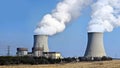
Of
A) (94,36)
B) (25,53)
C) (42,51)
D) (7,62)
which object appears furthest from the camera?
(25,53)

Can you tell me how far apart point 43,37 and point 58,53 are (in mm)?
24703

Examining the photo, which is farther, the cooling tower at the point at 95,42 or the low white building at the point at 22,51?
the low white building at the point at 22,51

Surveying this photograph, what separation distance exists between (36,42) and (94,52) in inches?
421

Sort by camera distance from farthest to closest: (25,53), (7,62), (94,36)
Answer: (25,53) → (7,62) → (94,36)

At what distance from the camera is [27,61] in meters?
58.6

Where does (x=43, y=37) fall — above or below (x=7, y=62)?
above

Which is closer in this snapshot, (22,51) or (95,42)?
(95,42)

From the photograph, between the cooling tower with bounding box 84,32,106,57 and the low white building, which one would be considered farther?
the low white building

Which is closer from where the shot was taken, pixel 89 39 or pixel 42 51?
pixel 89 39

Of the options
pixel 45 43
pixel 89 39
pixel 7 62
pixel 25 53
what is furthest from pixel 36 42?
pixel 25 53

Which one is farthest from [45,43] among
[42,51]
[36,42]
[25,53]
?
[25,53]

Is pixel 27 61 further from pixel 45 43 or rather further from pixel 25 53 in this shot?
pixel 25 53

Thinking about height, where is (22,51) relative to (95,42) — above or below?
above

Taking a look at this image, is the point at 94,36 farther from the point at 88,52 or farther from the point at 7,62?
the point at 7,62
